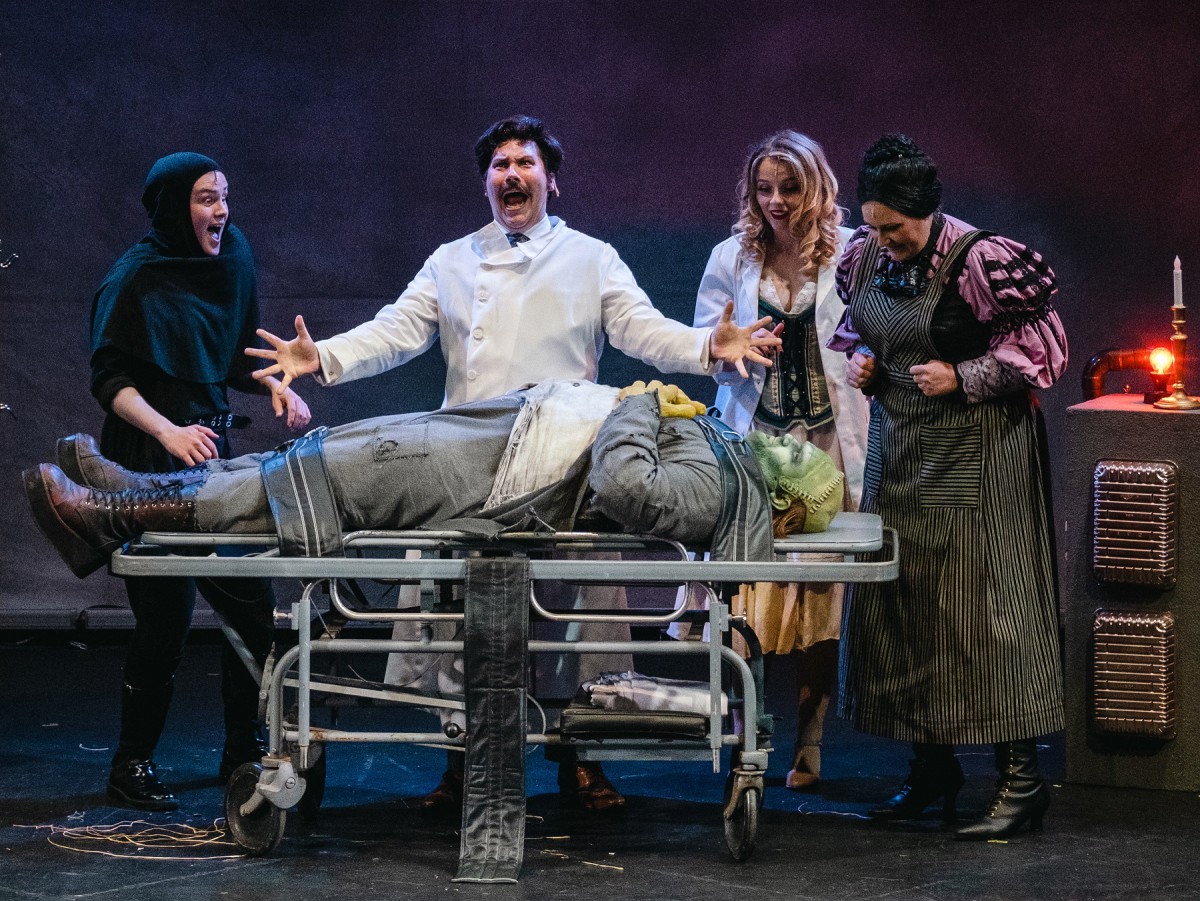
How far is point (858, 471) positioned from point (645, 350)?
69 centimetres

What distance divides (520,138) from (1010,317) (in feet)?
4.90

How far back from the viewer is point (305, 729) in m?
3.56

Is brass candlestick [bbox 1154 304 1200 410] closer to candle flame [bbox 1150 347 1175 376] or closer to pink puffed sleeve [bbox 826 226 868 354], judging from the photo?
Answer: candle flame [bbox 1150 347 1175 376]

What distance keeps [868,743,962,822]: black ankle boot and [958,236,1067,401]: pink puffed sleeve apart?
0.93 metres

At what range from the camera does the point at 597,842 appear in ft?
12.7

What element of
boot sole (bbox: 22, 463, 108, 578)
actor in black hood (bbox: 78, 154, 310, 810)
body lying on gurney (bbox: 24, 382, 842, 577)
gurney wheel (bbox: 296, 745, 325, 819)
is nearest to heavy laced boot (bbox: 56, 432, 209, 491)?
body lying on gurney (bbox: 24, 382, 842, 577)

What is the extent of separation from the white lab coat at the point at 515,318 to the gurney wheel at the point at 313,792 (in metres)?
1.05

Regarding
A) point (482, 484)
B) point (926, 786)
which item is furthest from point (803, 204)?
point (926, 786)

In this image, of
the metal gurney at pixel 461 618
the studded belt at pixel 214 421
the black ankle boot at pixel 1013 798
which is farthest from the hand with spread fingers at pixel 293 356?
the black ankle boot at pixel 1013 798

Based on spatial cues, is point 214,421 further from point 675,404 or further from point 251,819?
point 675,404

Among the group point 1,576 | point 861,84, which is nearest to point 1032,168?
point 861,84

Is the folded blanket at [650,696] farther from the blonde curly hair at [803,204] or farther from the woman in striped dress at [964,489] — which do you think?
the blonde curly hair at [803,204]

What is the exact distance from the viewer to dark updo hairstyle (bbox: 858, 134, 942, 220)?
12.5 feet

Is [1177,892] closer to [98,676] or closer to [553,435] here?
[553,435]
